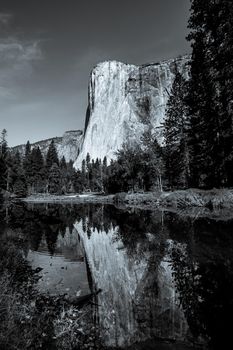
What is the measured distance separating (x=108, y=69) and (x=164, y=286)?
14863 cm

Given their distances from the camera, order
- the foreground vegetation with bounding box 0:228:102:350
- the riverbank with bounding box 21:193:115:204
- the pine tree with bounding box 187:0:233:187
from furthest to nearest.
A: the riverbank with bounding box 21:193:115:204 < the pine tree with bounding box 187:0:233:187 < the foreground vegetation with bounding box 0:228:102:350

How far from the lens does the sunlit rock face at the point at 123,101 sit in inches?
4934

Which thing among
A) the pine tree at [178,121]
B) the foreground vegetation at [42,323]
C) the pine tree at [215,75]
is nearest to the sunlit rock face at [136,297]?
the foreground vegetation at [42,323]

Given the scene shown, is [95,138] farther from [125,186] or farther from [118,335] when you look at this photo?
[118,335]

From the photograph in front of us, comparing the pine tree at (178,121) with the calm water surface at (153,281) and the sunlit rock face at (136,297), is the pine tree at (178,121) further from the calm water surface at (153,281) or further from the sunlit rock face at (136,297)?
the sunlit rock face at (136,297)

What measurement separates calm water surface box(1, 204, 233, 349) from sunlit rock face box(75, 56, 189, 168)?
109 metres

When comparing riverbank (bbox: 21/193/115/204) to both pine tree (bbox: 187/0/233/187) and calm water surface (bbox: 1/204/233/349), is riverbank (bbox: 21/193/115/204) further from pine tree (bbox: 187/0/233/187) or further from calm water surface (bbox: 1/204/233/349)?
calm water surface (bbox: 1/204/233/349)

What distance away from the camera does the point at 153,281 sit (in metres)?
7.75

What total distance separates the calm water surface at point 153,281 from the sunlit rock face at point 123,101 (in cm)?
10917

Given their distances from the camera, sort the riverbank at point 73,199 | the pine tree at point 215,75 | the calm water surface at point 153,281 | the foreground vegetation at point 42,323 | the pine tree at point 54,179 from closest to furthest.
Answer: the foreground vegetation at point 42,323 < the calm water surface at point 153,281 < the pine tree at point 215,75 < the riverbank at point 73,199 < the pine tree at point 54,179

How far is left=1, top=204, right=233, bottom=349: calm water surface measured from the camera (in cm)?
506

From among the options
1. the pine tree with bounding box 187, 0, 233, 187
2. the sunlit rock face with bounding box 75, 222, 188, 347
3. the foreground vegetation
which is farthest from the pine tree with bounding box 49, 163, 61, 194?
the foreground vegetation

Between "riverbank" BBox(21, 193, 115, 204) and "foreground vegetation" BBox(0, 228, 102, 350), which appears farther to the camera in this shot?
"riverbank" BBox(21, 193, 115, 204)

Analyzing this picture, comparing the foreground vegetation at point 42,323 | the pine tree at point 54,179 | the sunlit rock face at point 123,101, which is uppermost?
the sunlit rock face at point 123,101
